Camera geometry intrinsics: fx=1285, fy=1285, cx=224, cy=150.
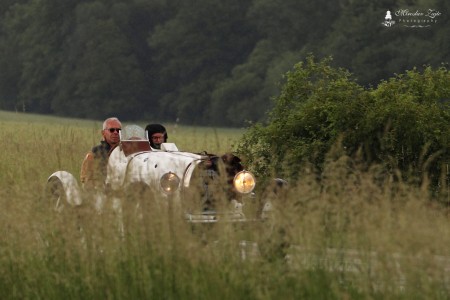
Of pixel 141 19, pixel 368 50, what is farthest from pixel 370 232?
pixel 141 19

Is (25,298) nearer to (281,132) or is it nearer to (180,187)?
(180,187)

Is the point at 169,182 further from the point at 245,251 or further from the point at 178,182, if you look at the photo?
the point at 245,251

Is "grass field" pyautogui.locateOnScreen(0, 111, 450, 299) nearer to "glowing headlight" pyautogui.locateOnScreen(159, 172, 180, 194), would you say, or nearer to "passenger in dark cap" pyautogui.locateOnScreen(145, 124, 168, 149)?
"glowing headlight" pyautogui.locateOnScreen(159, 172, 180, 194)

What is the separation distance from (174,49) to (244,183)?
7965cm

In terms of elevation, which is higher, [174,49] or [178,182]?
[174,49]

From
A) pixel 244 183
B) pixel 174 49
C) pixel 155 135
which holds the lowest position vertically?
pixel 244 183

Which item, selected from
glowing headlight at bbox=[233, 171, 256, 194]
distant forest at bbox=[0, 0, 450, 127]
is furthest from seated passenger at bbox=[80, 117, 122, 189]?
distant forest at bbox=[0, 0, 450, 127]

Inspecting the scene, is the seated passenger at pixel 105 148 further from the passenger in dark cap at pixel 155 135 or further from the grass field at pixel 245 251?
the grass field at pixel 245 251

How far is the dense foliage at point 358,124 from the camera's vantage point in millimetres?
15078

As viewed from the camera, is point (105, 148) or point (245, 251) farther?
point (105, 148)

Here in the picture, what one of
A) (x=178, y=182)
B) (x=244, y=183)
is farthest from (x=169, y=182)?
(x=244, y=183)

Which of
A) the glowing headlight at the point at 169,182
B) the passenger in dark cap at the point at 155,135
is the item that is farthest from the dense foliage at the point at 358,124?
the glowing headlight at the point at 169,182

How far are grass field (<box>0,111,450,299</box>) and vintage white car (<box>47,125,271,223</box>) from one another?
9.1 inches

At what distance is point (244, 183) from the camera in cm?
1210
